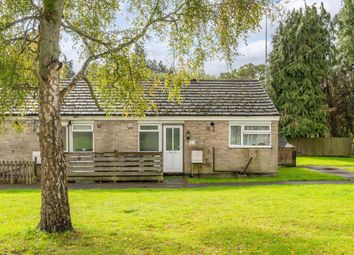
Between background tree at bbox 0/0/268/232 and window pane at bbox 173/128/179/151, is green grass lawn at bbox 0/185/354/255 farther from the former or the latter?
window pane at bbox 173/128/179/151

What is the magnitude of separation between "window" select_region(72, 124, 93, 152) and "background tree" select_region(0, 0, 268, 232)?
9.26 meters

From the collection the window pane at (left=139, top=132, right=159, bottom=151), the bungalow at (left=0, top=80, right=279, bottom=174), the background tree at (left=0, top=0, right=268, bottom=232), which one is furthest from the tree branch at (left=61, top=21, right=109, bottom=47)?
the window pane at (left=139, top=132, right=159, bottom=151)

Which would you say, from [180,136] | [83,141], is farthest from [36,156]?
[180,136]

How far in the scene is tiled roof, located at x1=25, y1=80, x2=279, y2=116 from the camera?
1930 centimetres

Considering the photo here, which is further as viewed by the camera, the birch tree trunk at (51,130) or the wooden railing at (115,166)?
the wooden railing at (115,166)

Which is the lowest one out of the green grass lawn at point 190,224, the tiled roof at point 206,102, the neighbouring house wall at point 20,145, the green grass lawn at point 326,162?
Result: the green grass lawn at point 326,162

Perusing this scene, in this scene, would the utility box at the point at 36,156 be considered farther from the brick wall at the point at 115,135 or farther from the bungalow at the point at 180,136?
the brick wall at the point at 115,135

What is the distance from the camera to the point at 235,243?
6.77m

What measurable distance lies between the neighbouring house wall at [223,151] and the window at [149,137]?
4.69ft

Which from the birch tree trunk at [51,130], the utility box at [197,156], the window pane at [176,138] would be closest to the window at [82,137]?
the window pane at [176,138]

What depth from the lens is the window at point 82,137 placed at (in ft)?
63.0

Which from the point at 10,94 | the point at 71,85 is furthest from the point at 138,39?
the point at 10,94

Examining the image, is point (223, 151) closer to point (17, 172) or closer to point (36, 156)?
point (36, 156)

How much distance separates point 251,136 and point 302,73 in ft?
75.2
